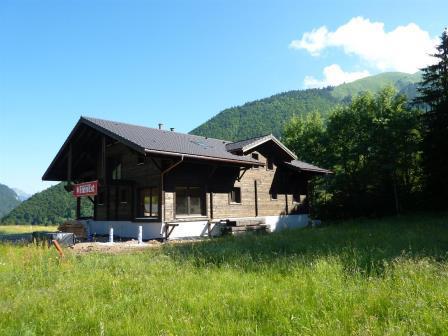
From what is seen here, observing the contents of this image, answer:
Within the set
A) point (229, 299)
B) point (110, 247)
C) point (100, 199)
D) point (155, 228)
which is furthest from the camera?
point (100, 199)

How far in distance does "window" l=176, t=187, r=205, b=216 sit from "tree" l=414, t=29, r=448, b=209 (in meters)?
17.4

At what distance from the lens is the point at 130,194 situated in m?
20.2

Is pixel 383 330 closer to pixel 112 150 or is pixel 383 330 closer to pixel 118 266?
pixel 118 266

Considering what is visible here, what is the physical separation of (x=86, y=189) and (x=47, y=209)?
259 ft

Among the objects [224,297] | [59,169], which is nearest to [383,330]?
[224,297]

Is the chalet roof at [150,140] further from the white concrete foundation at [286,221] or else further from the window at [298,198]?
the window at [298,198]

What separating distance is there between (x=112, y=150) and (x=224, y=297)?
59.0 ft

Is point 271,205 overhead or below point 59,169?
below

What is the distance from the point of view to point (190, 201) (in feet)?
64.6

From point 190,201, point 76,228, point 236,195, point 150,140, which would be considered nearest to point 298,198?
point 236,195

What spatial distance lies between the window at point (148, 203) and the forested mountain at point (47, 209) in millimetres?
66379

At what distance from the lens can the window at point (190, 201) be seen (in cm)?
1917

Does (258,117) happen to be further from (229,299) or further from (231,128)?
(229,299)

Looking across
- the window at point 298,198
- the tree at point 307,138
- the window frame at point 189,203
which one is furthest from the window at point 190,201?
the tree at point 307,138
